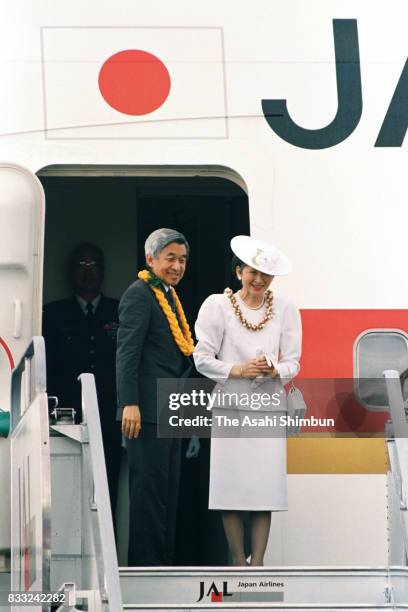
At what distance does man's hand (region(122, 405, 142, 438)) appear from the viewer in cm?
701

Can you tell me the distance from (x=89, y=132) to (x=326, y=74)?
3.80 feet

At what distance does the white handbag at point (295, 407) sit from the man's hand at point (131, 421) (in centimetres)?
66

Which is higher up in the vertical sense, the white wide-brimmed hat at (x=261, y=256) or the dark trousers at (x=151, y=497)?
the white wide-brimmed hat at (x=261, y=256)

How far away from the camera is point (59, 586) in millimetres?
6074

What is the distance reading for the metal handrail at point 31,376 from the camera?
5906mm

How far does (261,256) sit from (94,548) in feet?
5.60

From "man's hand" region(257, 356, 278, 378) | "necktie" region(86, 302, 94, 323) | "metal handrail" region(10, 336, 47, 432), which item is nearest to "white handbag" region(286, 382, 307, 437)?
"man's hand" region(257, 356, 278, 378)

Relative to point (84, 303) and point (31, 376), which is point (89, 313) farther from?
point (31, 376)

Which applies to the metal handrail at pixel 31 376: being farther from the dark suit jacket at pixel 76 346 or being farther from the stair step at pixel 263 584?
the dark suit jacket at pixel 76 346

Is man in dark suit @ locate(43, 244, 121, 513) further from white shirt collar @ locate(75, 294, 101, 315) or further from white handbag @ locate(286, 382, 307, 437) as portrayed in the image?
white handbag @ locate(286, 382, 307, 437)

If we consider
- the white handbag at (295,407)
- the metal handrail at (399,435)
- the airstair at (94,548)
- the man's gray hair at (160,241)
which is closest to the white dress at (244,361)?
the white handbag at (295,407)

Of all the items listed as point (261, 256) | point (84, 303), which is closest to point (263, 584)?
point (261, 256)

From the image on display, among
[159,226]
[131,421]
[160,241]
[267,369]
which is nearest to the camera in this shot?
[267,369]

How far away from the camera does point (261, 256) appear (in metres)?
7.02
